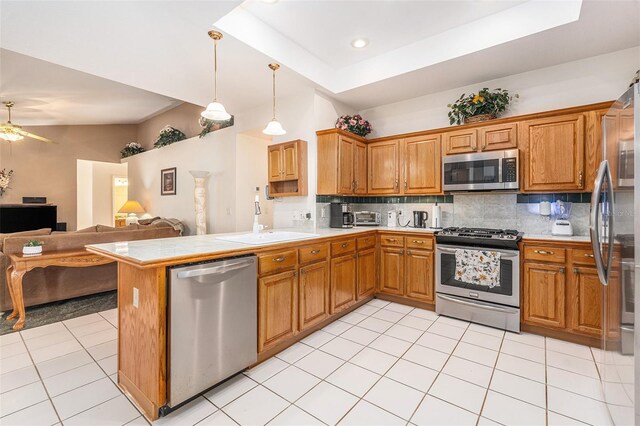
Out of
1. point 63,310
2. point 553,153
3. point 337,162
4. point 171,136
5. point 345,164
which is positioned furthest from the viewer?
point 171,136

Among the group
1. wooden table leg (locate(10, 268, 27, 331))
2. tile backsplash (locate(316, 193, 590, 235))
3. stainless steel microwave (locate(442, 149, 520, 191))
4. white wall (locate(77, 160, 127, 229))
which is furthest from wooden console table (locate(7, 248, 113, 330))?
white wall (locate(77, 160, 127, 229))

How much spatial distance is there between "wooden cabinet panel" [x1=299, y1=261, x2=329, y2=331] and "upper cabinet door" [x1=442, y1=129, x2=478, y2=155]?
2.10 meters

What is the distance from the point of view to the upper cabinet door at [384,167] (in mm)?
3971

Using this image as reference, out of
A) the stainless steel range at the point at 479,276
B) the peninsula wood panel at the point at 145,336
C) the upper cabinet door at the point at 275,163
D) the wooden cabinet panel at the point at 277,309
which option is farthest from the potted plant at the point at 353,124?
the peninsula wood panel at the point at 145,336

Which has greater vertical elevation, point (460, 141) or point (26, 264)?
point (460, 141)

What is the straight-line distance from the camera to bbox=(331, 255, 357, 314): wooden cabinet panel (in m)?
3.04

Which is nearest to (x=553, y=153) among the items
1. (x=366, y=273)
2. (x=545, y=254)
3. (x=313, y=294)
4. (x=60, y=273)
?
(x=545, y=254)

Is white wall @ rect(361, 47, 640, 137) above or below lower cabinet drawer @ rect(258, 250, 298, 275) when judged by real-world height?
above

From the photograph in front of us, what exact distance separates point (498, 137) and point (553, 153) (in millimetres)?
535

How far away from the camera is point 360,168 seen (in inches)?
163

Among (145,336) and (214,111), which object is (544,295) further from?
(214,111)

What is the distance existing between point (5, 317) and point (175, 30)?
3598 millimetres

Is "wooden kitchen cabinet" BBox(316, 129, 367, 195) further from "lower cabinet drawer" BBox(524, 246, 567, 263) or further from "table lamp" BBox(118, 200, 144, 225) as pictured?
"table lamp" BBox(118, 200, 144, 225)

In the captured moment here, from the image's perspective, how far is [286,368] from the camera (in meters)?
2.24
